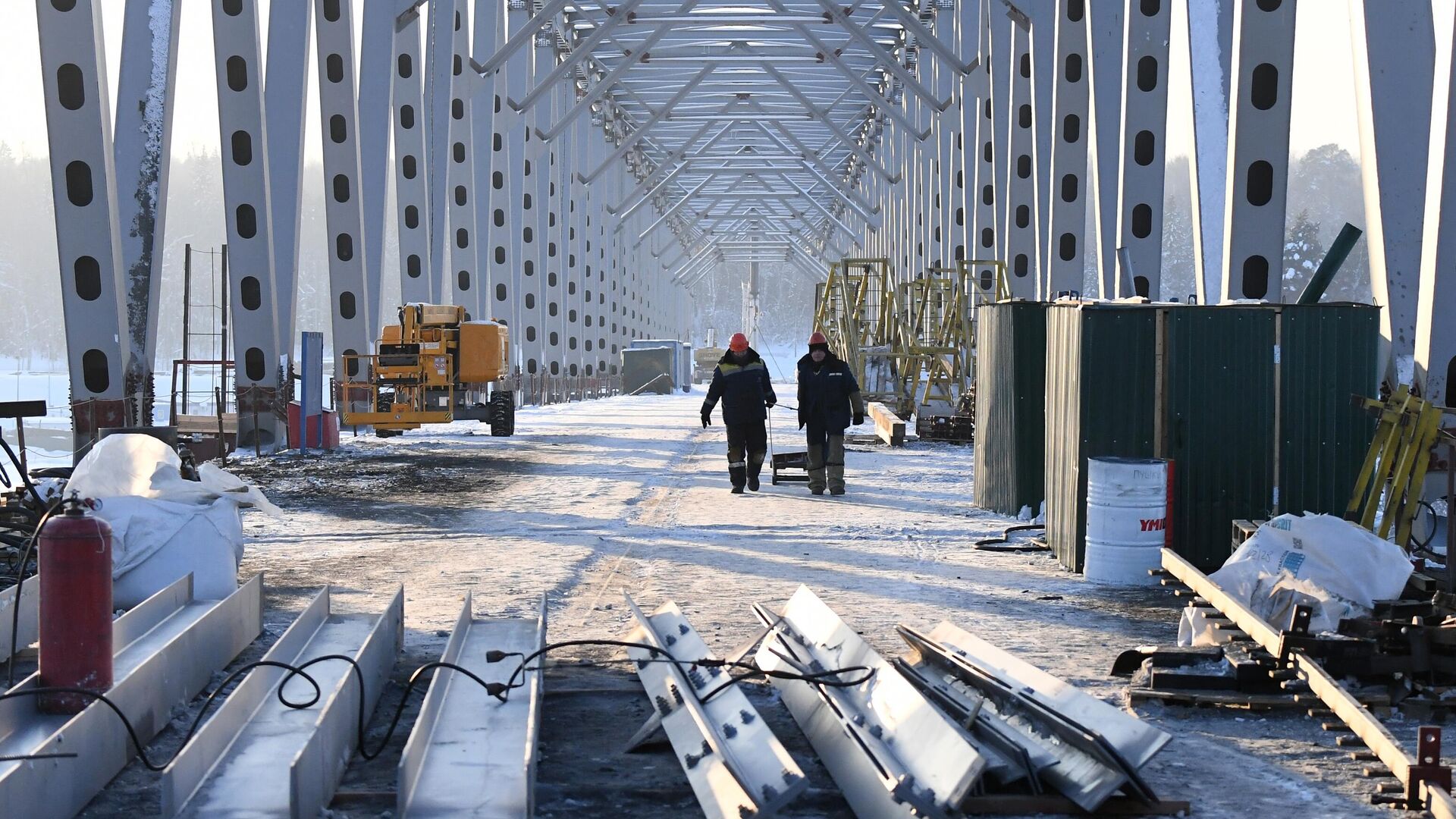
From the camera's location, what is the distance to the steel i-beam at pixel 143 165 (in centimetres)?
1828

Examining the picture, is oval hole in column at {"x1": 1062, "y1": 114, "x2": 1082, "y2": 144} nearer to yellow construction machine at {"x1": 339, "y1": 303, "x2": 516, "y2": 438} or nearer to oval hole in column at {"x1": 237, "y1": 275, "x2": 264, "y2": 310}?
yellow construction machine at {"x1": 339, "y1": 303, "x2": 516, "y2": 438}

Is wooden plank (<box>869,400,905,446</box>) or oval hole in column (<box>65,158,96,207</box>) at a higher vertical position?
oval hole in column (<box>65,158,96,207</box>)

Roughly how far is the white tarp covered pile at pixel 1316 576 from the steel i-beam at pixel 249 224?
1575 cm

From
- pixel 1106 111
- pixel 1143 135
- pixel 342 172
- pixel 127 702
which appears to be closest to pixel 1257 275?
pixel 1143 135

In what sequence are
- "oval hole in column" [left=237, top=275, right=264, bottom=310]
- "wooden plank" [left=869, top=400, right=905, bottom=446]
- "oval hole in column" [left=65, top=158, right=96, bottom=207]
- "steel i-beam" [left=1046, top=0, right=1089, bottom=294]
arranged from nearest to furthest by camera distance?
"oval hole in column" [left=65, top=158, right=96, bottom=207]
"oval hole in column" [left=237, top=275, right=264, bottom=310]
"wooden plank" [left=869, top=400, right=905, bottom=446]
"steel i-beam" [left=1046, top=0, right=1089, bottom=294]

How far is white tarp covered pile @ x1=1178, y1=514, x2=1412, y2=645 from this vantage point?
7562 millimetres

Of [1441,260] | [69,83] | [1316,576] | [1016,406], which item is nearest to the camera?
[1316,576]

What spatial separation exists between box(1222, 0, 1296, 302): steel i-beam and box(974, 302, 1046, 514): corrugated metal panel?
9.92ft

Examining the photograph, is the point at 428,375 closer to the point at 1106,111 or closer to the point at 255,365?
the point at 255,365

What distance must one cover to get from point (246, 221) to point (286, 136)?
2000 mm

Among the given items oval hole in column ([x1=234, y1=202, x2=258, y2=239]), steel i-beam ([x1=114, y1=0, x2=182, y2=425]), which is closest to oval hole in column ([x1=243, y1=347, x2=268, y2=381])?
oval hole in column ([x1=234, y1=202, x2=258, y2=239])

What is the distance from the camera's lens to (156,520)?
343 inches

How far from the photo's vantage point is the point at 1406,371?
12.6m

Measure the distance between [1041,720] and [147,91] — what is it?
16.2 meters
